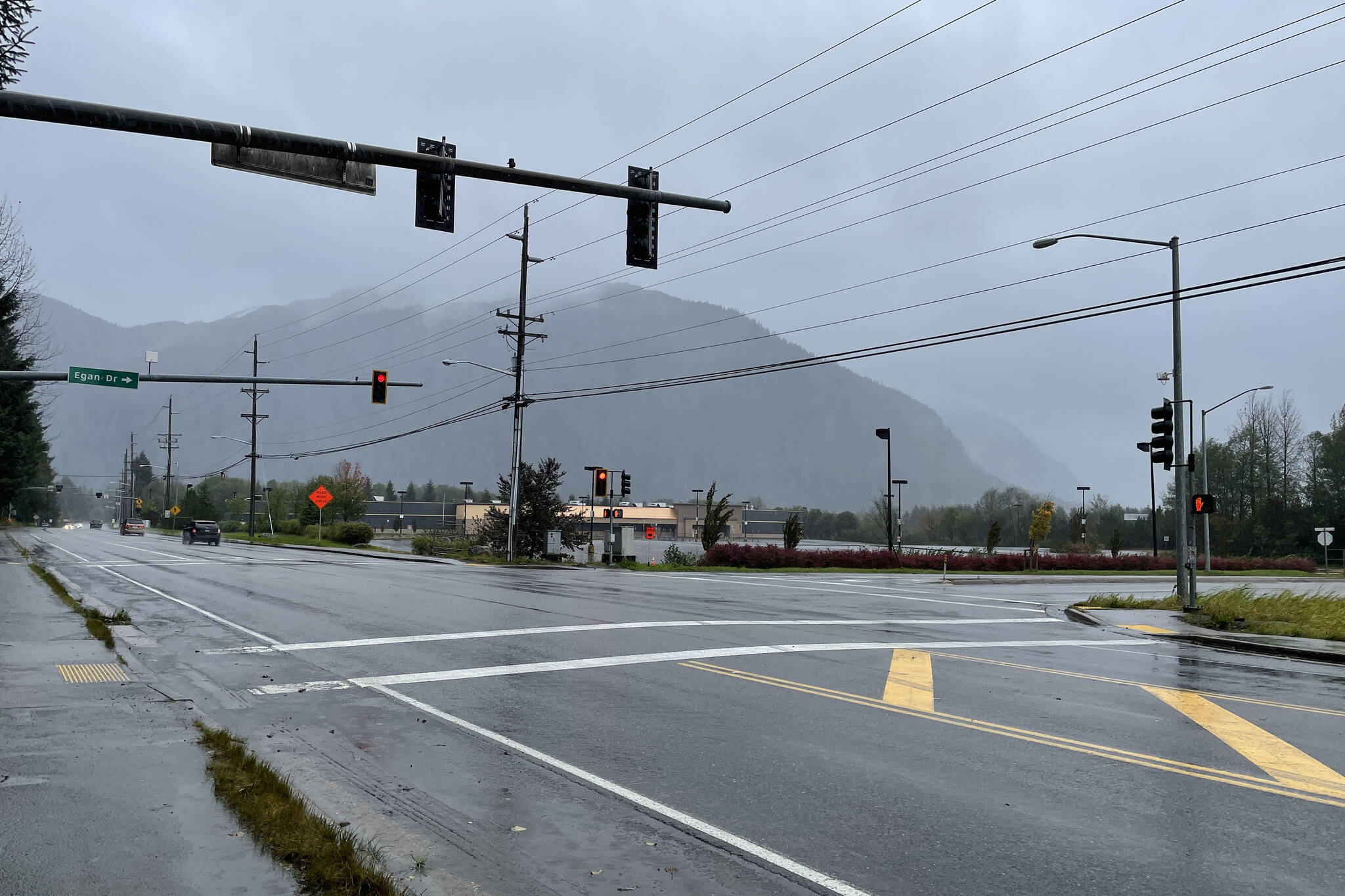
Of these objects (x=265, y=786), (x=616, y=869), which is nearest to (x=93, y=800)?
(x=265, y=786)

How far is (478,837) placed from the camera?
5.35 metres

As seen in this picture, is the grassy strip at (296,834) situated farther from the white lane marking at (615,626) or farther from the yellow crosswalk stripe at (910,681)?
the white lane marking at (615,626)

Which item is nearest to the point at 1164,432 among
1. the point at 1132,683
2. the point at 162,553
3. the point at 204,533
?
the point at 1132,683

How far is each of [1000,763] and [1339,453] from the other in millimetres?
91153

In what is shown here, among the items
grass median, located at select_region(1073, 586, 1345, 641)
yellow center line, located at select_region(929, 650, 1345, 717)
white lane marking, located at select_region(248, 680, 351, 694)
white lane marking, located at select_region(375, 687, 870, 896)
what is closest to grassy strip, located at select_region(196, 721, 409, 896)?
white lane marking, located at select_region(375, 687, 870, 896)

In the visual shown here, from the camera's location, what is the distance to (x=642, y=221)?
13.8 metres

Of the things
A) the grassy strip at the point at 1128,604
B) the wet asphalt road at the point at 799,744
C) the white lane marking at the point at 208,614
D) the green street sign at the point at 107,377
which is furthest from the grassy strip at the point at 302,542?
the wet asphalt road at the point at 799,744

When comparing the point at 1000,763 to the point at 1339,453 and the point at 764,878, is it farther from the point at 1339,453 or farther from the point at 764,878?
the point at 1339,453

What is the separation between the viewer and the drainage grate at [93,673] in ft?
32.3

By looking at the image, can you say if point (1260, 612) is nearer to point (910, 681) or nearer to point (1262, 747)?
point (910, 681)

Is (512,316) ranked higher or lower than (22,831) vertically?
higher

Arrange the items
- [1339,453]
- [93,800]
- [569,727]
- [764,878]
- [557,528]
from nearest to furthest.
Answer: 1. [764,878]
2. [93,800]
3. [569,727]
4. [557,528]
5. [1339,453]

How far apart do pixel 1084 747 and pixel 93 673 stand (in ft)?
33.6

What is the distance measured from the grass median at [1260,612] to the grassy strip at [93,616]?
63.1 ft
